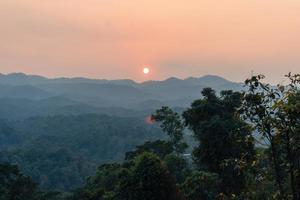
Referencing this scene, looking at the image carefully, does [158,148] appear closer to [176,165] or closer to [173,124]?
[173,124]

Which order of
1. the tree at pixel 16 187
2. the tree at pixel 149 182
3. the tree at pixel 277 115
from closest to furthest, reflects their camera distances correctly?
1. the tree at pixel 277 115
2. the tree at pixel 149 182
3. the tree at pixel 16 187

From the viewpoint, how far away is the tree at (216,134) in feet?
152

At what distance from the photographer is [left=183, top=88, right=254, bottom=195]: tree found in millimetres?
46250

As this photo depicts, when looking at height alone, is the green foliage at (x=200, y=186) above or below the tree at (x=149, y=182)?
below

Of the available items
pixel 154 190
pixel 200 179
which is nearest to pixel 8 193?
A: pixel 200 179

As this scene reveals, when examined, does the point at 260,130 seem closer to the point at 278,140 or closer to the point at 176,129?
the point at 278,140

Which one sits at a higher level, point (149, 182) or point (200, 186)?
point (149, 182)

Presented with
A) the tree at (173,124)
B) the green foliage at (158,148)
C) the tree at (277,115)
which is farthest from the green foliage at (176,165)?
the tree at (277,115)

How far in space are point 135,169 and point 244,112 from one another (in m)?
21.6

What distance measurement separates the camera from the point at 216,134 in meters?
48.0

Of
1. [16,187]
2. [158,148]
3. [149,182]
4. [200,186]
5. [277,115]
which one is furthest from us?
[158,148]

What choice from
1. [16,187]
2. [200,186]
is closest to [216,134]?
[200,186]

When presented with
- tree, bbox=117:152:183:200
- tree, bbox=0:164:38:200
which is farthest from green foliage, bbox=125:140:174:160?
tree, bbox=117:152:183:200

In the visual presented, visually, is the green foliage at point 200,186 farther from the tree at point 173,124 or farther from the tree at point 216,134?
the tree at point 173,124
